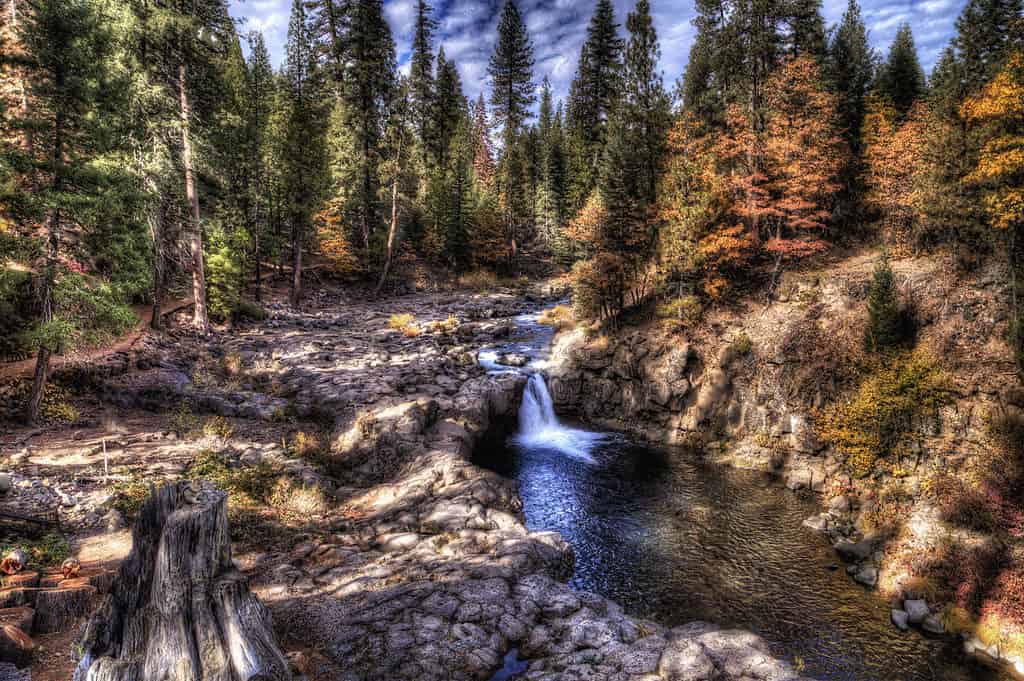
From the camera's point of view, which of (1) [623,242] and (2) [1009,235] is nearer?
(2) [1009,235]

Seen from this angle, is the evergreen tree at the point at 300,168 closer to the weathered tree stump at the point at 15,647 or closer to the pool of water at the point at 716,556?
the pool of water at the point at 716,556

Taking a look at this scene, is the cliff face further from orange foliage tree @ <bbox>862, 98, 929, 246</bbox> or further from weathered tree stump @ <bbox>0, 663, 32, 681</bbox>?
weathered tree stump @ <bbox>0, 663, 32, 681</bbox>

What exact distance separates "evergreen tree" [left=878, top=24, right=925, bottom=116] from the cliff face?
1989 cm

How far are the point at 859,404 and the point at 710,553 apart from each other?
8141mm

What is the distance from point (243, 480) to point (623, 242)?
2095cm

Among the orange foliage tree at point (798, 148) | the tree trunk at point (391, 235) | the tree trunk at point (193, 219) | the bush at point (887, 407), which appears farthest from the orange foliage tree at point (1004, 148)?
the tree trunk at point (391, 235)

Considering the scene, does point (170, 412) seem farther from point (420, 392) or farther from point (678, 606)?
point (678, 606)

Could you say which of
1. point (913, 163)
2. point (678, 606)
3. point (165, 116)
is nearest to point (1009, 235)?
point (913, 163)

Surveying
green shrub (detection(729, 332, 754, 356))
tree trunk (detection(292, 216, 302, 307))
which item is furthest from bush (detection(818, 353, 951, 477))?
tree trunk (detection(292, 216, 302, 307))

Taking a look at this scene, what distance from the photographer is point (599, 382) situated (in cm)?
2464

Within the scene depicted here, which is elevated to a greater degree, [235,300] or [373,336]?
[235,300]

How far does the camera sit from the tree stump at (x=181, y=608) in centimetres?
536

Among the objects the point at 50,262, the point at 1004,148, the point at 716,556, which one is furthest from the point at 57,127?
the point at 1004,148

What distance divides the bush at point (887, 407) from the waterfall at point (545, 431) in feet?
30.5
